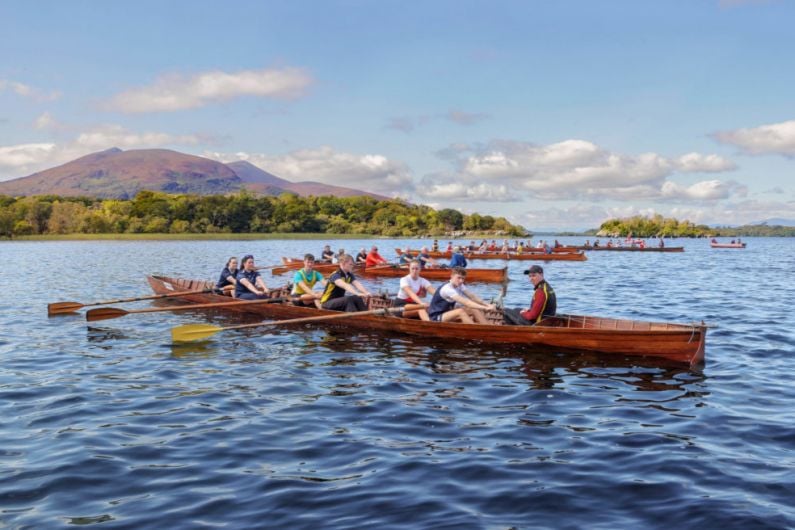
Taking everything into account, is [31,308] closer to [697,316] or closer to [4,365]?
[4,365]

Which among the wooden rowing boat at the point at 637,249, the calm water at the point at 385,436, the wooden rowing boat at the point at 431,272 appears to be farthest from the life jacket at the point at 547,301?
the wooden rowing boat at the point at 637,249

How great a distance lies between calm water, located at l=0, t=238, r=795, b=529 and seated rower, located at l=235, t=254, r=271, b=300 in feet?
12.8

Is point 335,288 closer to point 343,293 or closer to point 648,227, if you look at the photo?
point 343,293

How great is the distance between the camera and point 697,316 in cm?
2120

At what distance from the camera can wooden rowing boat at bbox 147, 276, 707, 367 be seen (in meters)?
12.9

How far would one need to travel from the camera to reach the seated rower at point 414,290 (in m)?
16.6

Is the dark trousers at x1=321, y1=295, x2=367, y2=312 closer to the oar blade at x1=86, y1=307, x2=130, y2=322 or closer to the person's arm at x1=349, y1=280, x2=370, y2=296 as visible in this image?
the person's arm at x1=349, y1=280, x2=370, y2=296

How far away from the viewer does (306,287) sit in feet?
63.1

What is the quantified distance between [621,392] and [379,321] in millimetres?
7529

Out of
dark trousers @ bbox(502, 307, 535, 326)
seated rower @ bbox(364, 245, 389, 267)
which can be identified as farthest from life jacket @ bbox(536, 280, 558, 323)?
seated rower @ bbox(364, 245, 389, 267)

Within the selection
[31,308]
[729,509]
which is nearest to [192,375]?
[729,509]

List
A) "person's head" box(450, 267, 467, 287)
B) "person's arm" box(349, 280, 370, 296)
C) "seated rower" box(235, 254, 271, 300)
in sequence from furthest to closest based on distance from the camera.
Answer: "seated rower" box(235, 254, 271, 300), "person's arm" box(349, 280, 370, 296), "person's head" box(450, 267, 467, 287)

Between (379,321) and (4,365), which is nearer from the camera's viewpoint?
(4,365)

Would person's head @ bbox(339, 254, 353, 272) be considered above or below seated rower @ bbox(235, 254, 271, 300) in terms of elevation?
above
